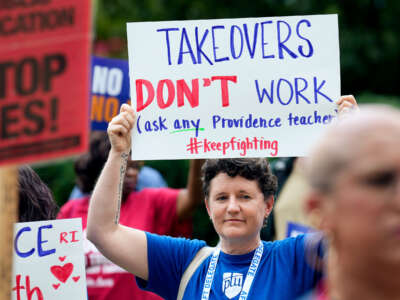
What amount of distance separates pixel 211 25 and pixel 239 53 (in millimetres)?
184

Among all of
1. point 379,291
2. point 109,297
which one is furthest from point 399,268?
point 109,297

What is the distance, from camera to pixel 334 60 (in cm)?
322

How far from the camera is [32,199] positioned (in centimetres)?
319

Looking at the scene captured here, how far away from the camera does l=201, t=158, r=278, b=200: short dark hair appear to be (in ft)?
10.1

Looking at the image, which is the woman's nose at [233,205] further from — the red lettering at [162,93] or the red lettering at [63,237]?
the red lettering at [63,237]

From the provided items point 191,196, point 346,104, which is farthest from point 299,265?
point 191,196

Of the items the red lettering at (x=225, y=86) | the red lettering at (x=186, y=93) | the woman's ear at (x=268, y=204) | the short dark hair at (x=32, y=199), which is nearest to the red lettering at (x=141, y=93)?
the red lettering at (x=186, y=93)

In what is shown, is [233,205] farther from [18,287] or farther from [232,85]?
[18,287]

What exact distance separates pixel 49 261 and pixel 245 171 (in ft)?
3.10

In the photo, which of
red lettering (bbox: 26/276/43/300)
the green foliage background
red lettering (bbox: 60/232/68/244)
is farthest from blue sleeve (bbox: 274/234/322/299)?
the green foliage background

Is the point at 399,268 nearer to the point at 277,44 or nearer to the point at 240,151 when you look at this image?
the point at 240,151

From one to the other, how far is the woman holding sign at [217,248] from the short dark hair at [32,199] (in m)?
0.34

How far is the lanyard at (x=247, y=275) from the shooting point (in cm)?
276

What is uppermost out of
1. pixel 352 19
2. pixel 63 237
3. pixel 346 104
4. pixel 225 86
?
pixel 352 19
